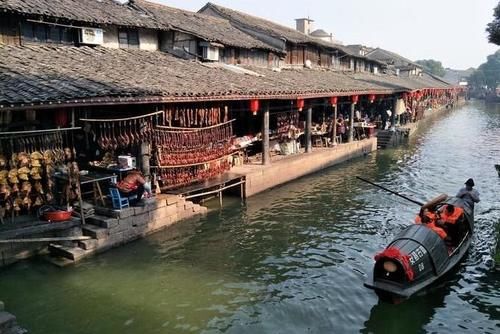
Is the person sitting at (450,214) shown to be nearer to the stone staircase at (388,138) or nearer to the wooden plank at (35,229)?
the wooden plank at (35,229)

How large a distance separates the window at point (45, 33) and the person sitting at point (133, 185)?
5.81 m

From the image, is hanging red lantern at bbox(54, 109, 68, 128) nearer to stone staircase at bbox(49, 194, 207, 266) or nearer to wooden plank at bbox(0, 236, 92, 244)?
stone staircase at bbox(49, 194, 207, 266)

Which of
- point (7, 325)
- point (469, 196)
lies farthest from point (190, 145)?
point (469, 196)

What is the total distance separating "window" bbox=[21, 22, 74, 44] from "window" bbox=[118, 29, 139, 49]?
2.24 metres

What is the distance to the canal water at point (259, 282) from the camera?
28.3 ft

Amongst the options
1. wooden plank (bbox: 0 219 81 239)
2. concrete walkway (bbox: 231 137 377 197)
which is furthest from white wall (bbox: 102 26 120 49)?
wooden plank (bbox: 0 219 81 239)

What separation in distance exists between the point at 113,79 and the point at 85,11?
5.09m

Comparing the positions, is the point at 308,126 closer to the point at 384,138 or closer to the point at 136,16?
the point at 136,16

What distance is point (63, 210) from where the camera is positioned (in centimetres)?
1168

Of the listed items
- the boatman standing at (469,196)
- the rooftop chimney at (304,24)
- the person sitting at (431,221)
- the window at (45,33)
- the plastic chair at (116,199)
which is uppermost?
the rooftop chimney at (304,24)

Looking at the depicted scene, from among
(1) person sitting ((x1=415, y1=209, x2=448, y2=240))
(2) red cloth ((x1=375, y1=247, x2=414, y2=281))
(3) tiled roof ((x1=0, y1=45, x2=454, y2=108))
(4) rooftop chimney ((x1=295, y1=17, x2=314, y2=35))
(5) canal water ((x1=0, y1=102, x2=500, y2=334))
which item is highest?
(4) rooftop chimney ((x1=295, y1=17, x2=314, y2=35))

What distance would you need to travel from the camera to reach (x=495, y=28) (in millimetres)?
16719

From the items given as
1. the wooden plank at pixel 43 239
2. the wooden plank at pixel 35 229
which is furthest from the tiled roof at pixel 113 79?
the wooden plank at pixel 35 229

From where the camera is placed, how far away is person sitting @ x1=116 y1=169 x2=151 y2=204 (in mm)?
12367
